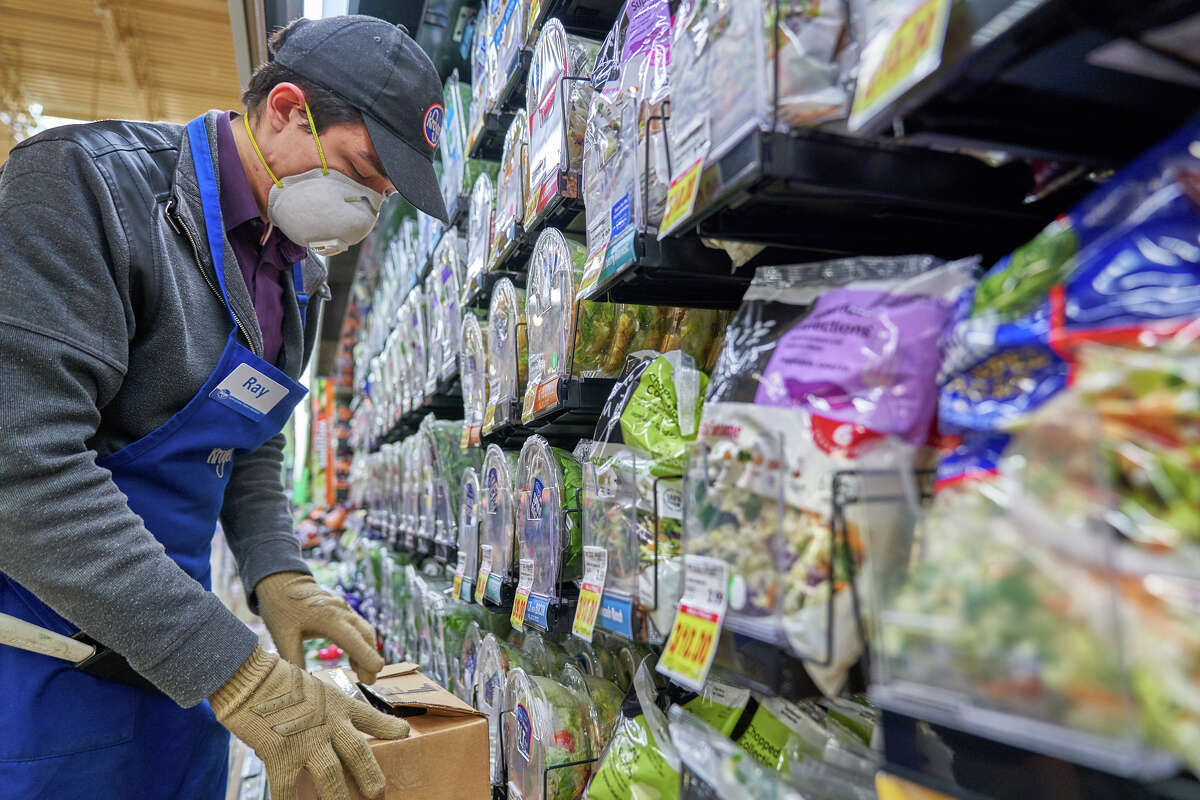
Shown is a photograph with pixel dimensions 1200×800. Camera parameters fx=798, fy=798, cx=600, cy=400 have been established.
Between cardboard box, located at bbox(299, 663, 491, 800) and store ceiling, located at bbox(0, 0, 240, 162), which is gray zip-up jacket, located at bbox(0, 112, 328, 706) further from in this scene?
store ceiling, located at bbox(0, 0, 240, 162)

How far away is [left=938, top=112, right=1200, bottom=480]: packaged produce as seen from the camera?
0.47m

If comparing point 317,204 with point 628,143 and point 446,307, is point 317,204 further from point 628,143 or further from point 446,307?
point 446,307

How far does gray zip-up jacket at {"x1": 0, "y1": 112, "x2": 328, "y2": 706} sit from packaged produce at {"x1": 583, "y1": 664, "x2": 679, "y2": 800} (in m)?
0.62

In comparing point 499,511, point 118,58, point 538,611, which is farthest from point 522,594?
point 118,58

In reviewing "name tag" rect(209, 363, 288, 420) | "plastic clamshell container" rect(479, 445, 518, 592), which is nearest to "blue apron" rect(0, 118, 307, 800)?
"name tag" rect(209, 363, 288, 420)

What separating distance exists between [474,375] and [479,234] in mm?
468

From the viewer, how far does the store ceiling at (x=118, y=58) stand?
10.7 feet

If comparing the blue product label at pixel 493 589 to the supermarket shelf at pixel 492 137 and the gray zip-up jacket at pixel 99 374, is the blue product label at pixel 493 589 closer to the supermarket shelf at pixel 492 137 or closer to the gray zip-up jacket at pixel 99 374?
the gray zip-up jacket at pixel 99 374

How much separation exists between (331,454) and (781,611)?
32.7 ft

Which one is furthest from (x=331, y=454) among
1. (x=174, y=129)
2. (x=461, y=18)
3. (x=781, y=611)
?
(x=781, y=611)

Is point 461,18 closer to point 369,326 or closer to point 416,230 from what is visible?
point 416,230

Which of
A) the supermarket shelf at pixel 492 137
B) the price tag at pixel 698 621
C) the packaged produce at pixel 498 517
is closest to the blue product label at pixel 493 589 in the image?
the packaged produce at pixel 498 517

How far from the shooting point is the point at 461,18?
3.15 meters

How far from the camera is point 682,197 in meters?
0.91
